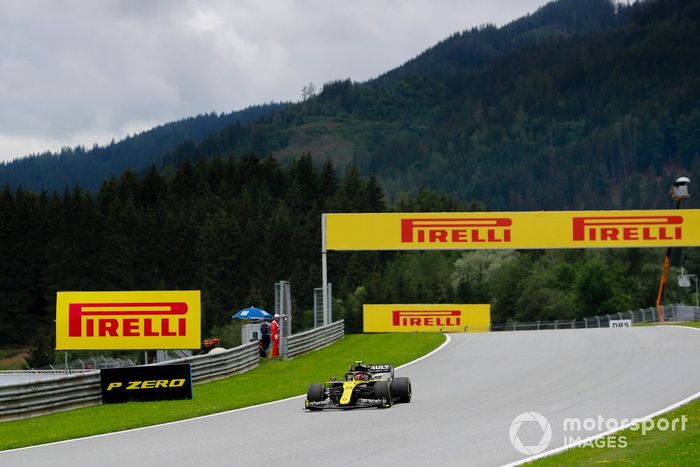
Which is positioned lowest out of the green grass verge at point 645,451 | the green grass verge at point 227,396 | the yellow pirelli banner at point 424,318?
the yellow pirelli banner at point 424,318

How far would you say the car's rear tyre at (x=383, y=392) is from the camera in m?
19.0

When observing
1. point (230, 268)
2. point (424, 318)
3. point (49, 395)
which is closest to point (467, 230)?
point (424, 318)

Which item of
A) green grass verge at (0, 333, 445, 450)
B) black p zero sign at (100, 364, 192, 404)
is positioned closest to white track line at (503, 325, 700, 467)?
green grass verge at (0, 333, 445, 450)

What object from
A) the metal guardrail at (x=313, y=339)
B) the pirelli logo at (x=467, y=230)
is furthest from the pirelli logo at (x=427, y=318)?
the metal guardrail at (x=313, y=339)

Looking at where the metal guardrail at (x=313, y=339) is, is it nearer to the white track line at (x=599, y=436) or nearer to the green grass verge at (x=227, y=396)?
the green grass verge at (x=227, y=396)

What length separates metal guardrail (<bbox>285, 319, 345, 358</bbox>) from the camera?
32875mm

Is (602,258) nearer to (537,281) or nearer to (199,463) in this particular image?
(537,281)

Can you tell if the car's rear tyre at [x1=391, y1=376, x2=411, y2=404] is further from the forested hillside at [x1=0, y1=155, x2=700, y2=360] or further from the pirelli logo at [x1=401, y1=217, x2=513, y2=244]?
the forested hillside at [x1=0, y1=155, x2=700, y2=360]

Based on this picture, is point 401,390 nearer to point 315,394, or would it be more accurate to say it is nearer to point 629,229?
point 315,394

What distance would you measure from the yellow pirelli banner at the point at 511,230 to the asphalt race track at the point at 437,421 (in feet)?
46.8

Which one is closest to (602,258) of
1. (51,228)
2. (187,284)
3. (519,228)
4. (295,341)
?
(187,284)

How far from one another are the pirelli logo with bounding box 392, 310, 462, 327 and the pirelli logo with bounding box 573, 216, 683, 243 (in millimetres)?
15637

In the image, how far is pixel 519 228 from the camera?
43.2m

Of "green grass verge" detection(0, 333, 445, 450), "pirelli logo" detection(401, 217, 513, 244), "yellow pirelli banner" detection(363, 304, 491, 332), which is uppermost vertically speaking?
"pirelli logo" detection(401, 217, 513, 244)
